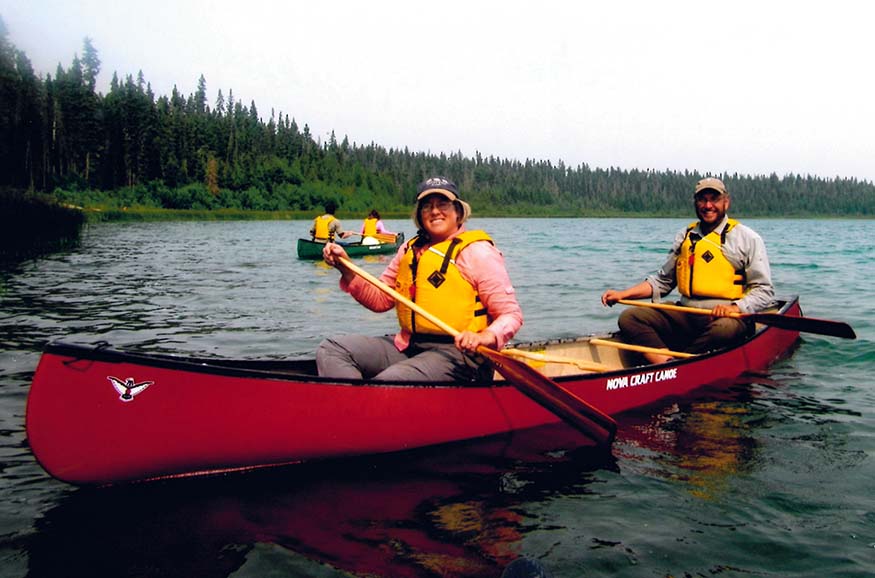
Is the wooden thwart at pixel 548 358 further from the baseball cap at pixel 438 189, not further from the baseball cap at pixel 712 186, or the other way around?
the baseball cap at pixel 712 186

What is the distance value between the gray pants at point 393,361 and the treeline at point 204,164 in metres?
37.1

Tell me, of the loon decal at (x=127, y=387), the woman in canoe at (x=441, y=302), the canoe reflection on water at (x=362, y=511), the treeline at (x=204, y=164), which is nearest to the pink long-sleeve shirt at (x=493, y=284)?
the woman in canoe at (x=441, y=302)

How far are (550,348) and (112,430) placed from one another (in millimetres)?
4960

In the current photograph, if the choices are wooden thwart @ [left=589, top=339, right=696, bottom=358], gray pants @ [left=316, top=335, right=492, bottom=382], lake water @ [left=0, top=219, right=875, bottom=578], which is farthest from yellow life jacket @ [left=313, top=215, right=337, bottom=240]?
gray pants @ [left=316, top=335, right=492, bottom=382]

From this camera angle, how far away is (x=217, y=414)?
4617 mm

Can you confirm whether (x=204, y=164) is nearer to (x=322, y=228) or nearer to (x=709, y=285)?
(x=322, y=228)

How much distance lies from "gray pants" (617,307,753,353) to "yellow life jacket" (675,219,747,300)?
0.97ft

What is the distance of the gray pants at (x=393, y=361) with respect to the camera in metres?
5.39

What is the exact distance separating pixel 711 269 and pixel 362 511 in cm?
500

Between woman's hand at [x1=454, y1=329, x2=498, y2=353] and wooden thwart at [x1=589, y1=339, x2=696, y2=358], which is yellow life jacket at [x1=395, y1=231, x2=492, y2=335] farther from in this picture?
wooden thwart at [x1=589, y1=339, x2=696, y2=358]

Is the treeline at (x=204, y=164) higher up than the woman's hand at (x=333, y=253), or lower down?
higher up

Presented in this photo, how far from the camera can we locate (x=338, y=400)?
4.96m

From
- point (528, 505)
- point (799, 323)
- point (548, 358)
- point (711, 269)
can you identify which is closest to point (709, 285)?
point (711, 269)

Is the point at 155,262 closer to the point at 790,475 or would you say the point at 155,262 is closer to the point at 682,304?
the point at 682,304
